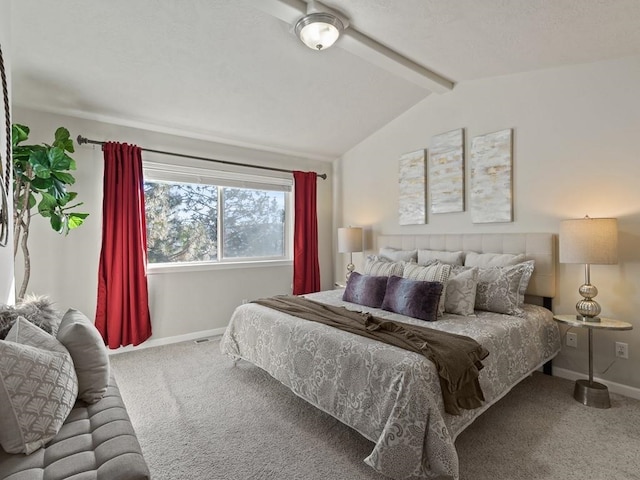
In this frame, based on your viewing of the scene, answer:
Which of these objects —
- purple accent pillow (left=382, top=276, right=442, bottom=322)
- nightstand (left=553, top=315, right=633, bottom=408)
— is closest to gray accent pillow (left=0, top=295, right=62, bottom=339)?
purple accent pillow (left=382, top=276, right=442, bottom=322)

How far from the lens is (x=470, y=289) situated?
266 cm

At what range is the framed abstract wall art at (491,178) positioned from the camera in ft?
10.3

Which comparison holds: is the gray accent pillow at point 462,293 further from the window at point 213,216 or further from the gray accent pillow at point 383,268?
A: the window at point 213,216

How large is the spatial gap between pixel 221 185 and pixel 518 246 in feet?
10.8

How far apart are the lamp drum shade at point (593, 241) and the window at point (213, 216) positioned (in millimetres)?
3278

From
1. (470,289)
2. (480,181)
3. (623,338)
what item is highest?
(480,181)

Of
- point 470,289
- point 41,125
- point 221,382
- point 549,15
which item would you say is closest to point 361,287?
point 470,289

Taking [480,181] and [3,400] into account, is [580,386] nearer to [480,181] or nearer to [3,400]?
[480,181]

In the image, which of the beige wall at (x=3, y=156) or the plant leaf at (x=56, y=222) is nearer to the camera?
the beige wall at (x=3, y=156)

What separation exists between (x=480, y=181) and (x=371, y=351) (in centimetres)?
231

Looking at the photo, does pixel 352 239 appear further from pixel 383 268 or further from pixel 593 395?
pixel 593 395

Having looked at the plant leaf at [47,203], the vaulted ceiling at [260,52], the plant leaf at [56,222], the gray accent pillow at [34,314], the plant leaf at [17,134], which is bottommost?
the gray accent pillow at [34,314]

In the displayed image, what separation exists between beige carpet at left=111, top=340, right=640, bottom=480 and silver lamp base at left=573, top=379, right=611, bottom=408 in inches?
2.1

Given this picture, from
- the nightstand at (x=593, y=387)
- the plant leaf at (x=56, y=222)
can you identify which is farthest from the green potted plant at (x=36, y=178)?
the nightstand at (x=593, y=387)
